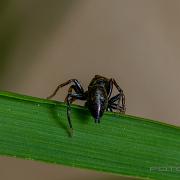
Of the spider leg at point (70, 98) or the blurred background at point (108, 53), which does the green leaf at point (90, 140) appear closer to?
the spider leg at point (70, 98)

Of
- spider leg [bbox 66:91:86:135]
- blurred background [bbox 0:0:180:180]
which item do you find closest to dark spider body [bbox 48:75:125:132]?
spider leg [bbox 66:91:86:135]

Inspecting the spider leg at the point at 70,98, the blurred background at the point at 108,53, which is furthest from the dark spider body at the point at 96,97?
the blurred background at the point at 108,53

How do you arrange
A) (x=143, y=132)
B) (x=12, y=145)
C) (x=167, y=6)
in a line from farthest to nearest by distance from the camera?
(x=167, y=6)
(x=143, y=132)
(x=12, y=145)

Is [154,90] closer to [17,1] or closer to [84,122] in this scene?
[17,1]

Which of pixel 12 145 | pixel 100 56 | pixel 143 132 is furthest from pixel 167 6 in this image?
pixel 12 145

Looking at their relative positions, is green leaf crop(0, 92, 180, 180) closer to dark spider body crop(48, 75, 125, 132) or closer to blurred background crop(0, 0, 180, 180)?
dark spider body crop(48, 75, 125, 132)

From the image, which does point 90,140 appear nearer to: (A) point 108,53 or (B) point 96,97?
(B) point 96,97

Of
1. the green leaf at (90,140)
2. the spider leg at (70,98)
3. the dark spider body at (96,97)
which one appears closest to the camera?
the green leaf at (90,140)

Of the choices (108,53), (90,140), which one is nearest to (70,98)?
(90,140)
